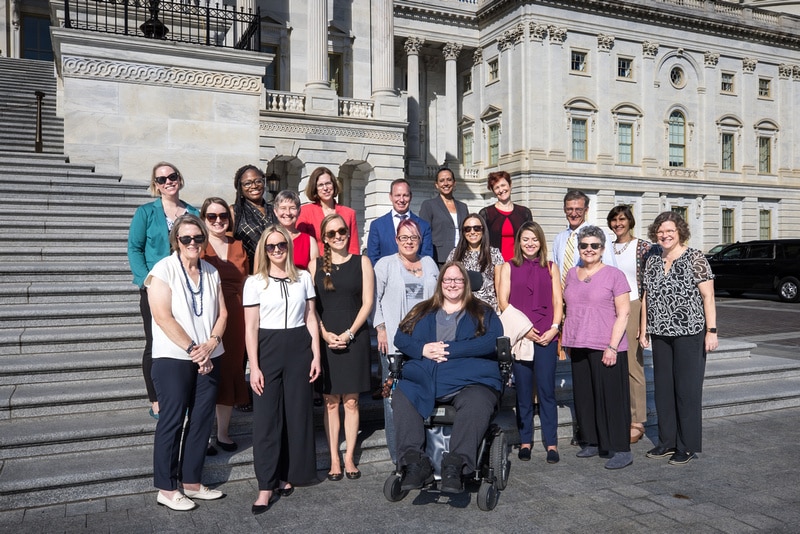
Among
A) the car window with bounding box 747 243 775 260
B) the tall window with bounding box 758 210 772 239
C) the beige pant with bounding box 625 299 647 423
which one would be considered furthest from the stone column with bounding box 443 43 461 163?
the beige pant with bounding box 625 299 647 423

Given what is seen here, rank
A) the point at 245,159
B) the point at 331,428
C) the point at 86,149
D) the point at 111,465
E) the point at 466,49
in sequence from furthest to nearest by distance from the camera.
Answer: the point at 466,49, the point at 245,159, the point at 86,149, the point at 331,428, the point at 111,465

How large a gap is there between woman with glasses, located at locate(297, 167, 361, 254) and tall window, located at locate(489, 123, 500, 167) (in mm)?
37692

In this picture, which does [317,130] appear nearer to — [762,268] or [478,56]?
[762,268]

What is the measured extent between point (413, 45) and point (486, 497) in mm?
40682

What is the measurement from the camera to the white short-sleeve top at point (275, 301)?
5.16 m

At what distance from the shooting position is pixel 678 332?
240 inches

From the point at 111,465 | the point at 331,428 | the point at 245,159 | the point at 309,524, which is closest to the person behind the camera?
the point at 309,524

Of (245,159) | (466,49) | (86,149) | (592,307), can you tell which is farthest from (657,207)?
(592,307)

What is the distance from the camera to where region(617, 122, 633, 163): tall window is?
43688 millimetres

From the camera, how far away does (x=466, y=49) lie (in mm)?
45406

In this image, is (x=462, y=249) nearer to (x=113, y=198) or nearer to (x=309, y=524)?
(x=309, y=524)

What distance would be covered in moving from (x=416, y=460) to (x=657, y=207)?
141 ft

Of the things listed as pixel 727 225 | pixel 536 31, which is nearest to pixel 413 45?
pixel 536 31

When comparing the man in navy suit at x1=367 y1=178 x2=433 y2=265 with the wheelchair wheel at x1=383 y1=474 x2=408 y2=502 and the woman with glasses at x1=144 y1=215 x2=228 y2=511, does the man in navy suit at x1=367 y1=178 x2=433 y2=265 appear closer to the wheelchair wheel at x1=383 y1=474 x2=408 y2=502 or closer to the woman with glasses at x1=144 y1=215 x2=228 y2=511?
the woman with glasses at x1=144 y1=215 x2=228 y2=511
